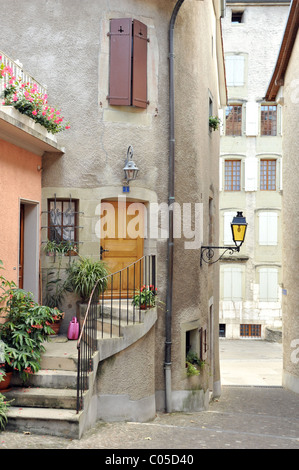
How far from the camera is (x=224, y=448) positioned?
6.77 m

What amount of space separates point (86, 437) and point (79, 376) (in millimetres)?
753

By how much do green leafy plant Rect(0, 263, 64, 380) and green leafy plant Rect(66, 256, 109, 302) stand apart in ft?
3.66

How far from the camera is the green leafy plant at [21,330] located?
7.16 m

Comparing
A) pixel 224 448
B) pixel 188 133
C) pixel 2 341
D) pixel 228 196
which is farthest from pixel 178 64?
pixel 228 196

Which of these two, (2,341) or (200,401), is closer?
(2,341)

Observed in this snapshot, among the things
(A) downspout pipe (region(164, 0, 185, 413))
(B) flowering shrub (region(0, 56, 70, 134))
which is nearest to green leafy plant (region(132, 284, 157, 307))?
(A) downspout pipe (region(164, 0, 185, 413))

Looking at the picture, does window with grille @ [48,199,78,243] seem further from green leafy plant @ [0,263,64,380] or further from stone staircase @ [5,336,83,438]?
stone staircase @ [5,336,83,438]

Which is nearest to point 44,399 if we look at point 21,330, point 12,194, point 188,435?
point 21,330

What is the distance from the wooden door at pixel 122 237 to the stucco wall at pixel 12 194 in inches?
63.4

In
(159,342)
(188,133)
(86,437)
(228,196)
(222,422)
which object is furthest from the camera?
(228,196)

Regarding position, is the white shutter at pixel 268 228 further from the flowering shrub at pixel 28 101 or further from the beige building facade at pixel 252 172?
the flowering shrub at pixel 28 101

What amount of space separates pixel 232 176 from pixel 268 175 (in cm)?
189

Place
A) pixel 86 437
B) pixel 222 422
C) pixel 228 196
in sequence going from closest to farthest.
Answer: pixel 86 437 → pixel 222 422 → pixel 228 196

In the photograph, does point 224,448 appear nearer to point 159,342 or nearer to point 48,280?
point 159,342
